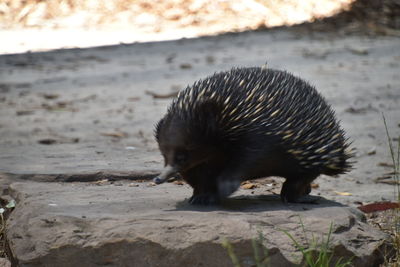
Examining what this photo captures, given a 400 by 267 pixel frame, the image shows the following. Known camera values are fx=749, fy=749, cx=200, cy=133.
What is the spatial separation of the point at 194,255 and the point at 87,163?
2369 millimetres

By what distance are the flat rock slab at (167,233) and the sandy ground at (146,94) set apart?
1414 millimetres

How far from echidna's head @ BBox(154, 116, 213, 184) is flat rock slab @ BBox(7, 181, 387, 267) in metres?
0.26

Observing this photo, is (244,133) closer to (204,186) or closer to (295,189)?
(204,186)

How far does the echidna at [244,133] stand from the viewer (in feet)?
13.9

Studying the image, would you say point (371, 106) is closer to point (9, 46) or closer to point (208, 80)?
point (208, 80)

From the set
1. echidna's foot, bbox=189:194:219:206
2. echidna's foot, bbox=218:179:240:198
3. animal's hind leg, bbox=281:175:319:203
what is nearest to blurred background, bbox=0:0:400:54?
animal's hind leg, bbox=281:175:319:203

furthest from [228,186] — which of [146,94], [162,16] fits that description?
[162,16]

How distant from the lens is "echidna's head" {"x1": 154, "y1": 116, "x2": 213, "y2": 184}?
13.6 ft

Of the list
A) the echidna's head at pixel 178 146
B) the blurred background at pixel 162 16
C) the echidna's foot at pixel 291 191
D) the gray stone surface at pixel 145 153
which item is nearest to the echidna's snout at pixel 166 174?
the echidna's head at pixel 178 146

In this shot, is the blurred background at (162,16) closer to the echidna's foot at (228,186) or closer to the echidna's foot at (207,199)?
the echidna's foot at (207,199)

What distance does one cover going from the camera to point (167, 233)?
3812 mm

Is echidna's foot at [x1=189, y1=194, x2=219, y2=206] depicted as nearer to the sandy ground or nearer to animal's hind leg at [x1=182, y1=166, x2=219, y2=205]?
animal's hind leg at [x1=182, y1=166, x2=219, y2=205]

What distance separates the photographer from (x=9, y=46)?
14461mm

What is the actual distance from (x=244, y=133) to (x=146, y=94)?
6816mm
